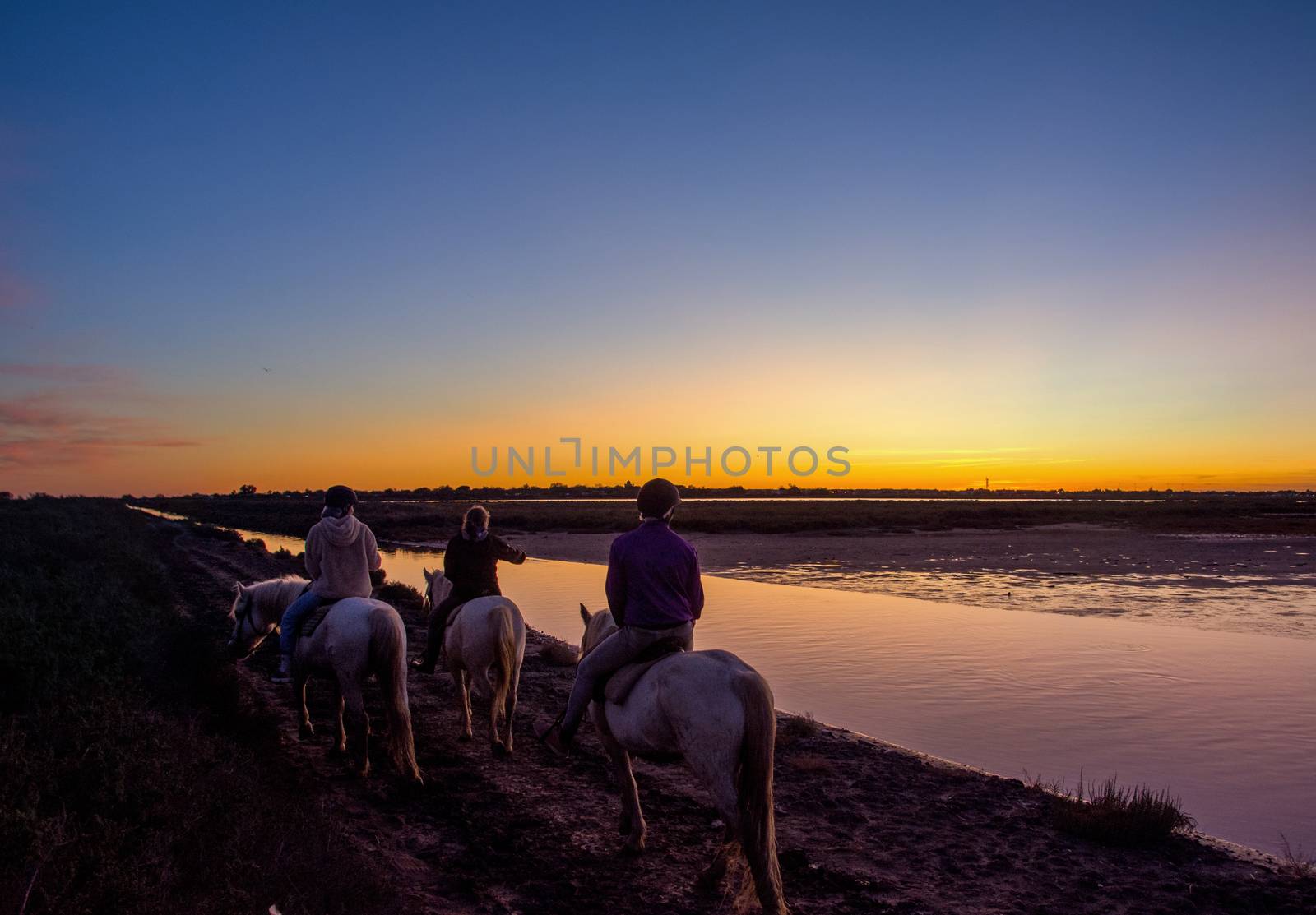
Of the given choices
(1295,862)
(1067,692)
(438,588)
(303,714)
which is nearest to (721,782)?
(1295,862)

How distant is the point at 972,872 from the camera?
5.71 meters

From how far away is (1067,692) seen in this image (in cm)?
1133

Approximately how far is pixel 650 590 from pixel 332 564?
450 cm

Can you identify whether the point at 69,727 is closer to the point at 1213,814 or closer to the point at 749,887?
the point at 749,887

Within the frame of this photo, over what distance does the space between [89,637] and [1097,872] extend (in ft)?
35.3

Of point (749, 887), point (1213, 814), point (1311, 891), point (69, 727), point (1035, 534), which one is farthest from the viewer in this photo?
point (1035, 534)

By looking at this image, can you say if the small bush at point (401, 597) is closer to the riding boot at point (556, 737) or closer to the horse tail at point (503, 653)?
the horse tail at point (503, 653)

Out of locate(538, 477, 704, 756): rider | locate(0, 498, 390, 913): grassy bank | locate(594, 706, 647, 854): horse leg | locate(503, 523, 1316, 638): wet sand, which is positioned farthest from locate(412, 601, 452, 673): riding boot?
locate(503, 523, 1316, 638): wet sand

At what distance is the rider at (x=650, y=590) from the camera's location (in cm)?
533

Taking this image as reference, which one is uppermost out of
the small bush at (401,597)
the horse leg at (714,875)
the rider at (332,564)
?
the rider at (332,564)

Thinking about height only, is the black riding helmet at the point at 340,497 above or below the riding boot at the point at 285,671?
above

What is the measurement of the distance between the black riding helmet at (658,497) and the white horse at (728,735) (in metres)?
1.03

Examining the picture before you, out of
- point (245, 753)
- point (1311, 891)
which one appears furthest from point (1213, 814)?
point (245, 753)

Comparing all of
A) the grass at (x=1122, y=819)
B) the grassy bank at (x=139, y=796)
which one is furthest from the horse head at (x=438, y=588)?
the grass at (x=1122, y=819)
